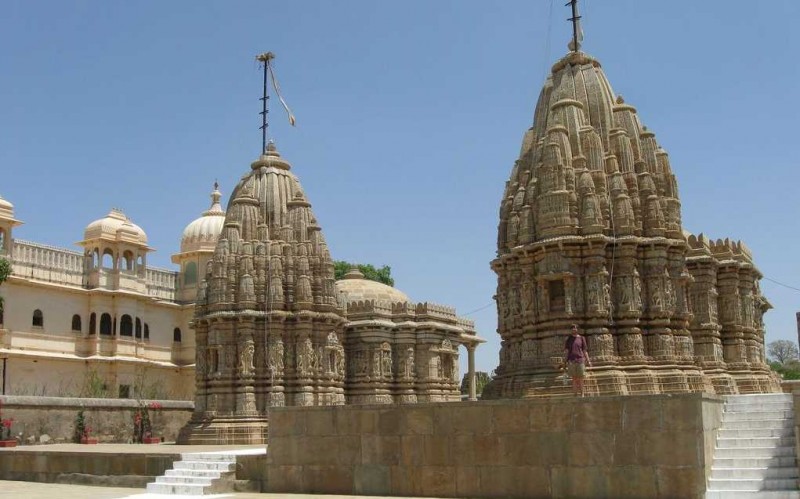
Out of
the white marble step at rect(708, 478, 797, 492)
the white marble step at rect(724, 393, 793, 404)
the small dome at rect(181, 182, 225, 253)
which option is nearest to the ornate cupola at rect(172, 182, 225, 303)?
the small dome at rect(181, 182, 225, 253)

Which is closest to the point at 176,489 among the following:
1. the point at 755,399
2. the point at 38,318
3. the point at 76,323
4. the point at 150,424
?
→ the point at 755,399

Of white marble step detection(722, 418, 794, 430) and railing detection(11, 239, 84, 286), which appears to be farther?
railing detection(11, 239, 84, 286)

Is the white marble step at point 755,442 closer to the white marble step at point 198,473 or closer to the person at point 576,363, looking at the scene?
the person at point 576,363

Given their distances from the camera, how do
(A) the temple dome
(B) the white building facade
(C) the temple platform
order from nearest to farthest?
1. (C) the temple platform
2. (A) the temple dome
3. (B) the white building facade

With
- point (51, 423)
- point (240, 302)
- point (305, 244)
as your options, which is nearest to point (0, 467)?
point (51, 423)

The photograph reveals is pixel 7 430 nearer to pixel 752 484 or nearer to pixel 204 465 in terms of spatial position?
pixel 204 465

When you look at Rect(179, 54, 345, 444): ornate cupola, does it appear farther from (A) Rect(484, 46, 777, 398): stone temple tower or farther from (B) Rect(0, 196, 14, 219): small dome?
(B) Rect(0, 196, 14, 219): small dome

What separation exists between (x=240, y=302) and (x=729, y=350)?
55.4 ft

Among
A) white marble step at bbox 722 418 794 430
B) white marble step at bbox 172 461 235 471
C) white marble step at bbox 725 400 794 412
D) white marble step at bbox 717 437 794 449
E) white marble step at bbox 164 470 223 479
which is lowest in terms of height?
white marble step at bbox 164 470 223 479

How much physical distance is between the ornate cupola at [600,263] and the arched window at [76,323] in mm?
30031

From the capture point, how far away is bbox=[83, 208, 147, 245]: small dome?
50.7 m

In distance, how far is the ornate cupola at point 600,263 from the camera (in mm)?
23625

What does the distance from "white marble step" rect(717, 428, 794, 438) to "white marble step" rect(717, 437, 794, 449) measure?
0.53 ft

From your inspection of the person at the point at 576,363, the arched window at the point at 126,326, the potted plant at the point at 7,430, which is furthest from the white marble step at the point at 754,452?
the arched window at the point at 126,326
